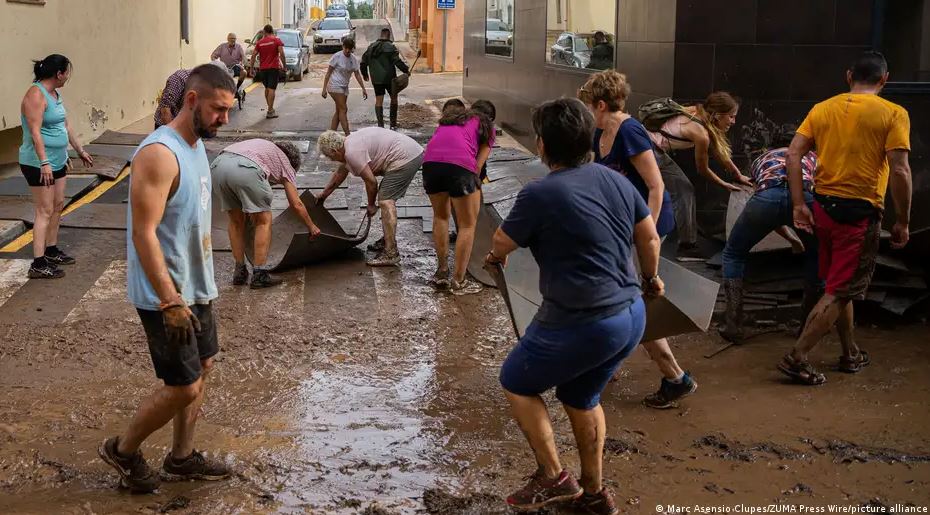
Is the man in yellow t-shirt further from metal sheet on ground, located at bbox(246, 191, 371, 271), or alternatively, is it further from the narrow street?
metal sheet on ground, located at bbox(246, 191, 371, 271)

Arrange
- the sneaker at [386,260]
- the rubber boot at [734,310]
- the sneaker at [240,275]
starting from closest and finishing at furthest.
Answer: the rubber boot at [734,310], the sneaker at [240,275], the sneaker at [386,260]

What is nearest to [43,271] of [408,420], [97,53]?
[408,420]

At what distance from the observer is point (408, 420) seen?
5195 millimetres

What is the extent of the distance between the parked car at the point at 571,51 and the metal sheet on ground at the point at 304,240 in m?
4.49

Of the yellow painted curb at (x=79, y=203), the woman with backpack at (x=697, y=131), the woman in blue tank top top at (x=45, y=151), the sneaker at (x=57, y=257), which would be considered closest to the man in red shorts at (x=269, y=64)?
the yellow painted curb at (x=79, y=203)

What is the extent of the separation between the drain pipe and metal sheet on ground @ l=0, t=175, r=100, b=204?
12509mm

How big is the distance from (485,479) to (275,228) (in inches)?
193

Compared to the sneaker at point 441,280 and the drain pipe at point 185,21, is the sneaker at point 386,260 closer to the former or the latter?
the sneaker at point 441,280

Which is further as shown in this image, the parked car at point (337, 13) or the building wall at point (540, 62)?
the parked car at point (337, 13)

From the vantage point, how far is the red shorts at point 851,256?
5.66 metres

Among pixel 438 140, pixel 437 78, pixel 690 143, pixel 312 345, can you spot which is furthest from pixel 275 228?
pixel 437 78

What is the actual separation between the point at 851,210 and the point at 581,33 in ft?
23.6

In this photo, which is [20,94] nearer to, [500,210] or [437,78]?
[500,210]

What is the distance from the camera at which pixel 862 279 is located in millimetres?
5656
